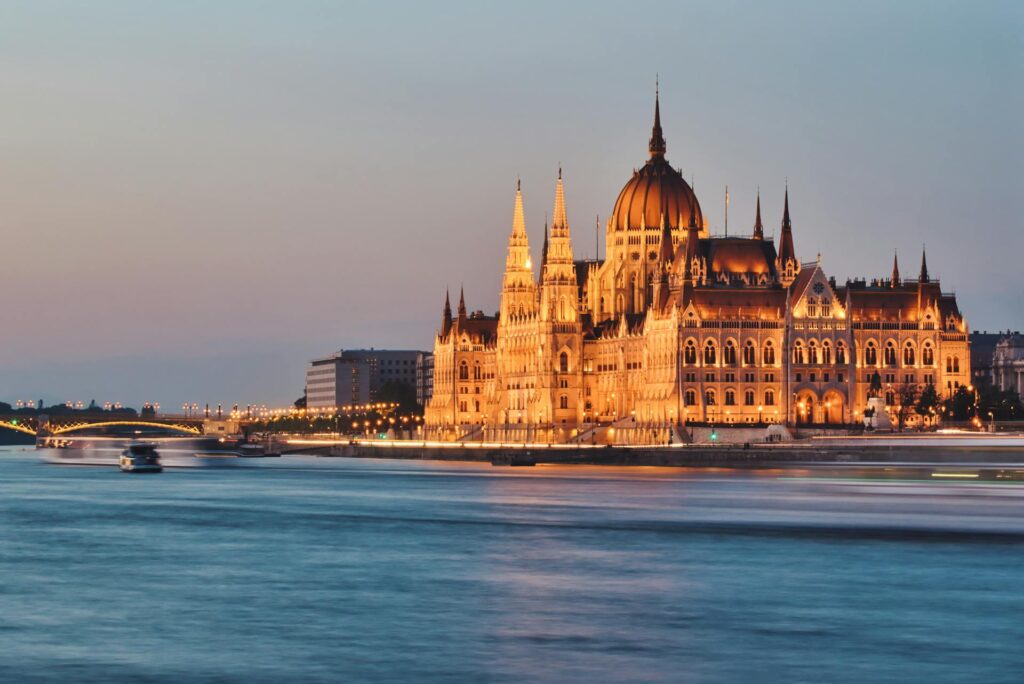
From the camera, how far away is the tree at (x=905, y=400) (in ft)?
507

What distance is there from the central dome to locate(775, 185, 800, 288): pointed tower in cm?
1374

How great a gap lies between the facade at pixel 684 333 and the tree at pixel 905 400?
45 centimetres

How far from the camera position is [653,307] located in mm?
161750

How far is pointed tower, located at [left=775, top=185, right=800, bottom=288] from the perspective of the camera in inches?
6462

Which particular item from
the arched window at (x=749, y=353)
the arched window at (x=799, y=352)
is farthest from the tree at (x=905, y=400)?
the arched window at (x=749, y=353)

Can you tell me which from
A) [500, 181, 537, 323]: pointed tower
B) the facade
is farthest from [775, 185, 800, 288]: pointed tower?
[500, 181, 537, 323]: pointed tower

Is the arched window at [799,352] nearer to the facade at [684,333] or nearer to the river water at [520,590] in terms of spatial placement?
the facade at [684,333]

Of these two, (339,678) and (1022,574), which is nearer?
(339,678)

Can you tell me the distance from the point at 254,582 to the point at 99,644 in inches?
460

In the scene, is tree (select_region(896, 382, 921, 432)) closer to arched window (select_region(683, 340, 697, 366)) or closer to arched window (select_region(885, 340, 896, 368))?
arched window (select_region(885, 340, 896, 368))

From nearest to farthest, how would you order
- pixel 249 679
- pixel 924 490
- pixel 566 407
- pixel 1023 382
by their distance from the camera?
pixel 249 679, pixel 924 490, pixel 566 407, pixel 1023 382

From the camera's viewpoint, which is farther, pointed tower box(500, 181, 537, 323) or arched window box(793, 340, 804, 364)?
pointed tower box(500, 181, 537, 323)

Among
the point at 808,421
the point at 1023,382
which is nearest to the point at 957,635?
the point at 808,421

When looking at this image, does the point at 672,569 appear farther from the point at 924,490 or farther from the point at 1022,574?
the point at 924,490
